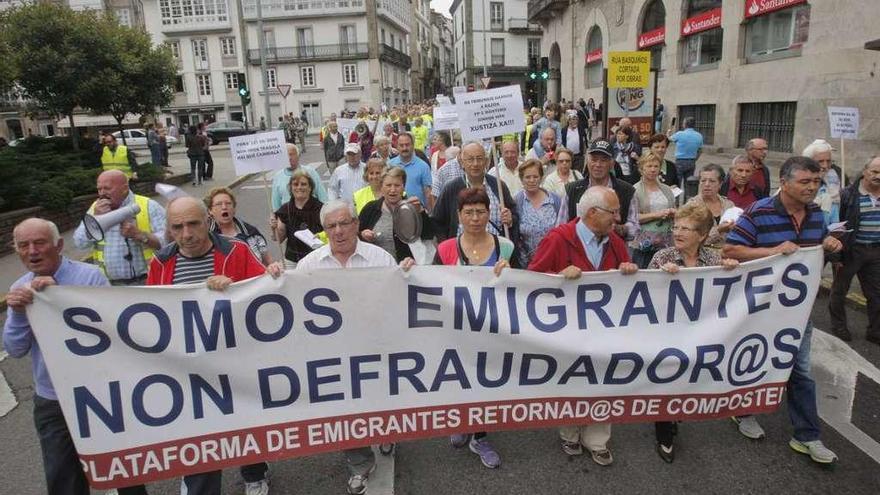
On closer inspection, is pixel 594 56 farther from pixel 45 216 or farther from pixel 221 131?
pixel 45 216

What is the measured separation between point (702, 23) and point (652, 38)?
395cm

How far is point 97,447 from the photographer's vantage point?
2.82 metres

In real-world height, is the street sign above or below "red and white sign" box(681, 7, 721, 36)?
below

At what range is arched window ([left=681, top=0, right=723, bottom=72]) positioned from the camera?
786 inches

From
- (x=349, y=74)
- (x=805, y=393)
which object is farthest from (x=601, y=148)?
(x=349, y=74)

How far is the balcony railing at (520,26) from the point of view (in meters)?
65.6

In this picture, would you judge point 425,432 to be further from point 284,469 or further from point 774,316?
point 774,316

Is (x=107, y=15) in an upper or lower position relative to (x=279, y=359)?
upper

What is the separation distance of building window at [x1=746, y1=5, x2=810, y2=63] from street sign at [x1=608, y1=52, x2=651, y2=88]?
5.27m

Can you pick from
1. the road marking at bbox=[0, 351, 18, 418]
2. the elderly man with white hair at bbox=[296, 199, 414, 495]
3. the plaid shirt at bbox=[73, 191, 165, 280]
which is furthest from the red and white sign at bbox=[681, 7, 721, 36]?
the road marking at bbox=[0, 351, 18, 418]

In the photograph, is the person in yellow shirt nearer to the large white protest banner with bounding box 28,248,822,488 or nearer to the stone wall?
the stone wall

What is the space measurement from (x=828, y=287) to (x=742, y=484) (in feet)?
13.5

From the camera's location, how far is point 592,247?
11.4ft

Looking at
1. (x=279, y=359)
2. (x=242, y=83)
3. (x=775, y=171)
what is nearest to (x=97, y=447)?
(x=279, y=359)
